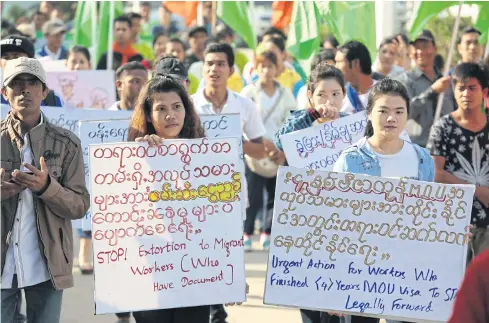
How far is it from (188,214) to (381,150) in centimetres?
104

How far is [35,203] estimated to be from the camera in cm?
511

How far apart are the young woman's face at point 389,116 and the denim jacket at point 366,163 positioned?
0.11 meters

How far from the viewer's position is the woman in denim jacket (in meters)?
5.53

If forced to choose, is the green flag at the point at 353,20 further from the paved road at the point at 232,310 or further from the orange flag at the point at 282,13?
the orange flag at the point at 282,13

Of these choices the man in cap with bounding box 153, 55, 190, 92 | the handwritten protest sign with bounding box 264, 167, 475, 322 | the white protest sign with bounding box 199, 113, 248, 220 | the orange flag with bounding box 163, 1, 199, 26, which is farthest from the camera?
the orange flag with bounding box 163, 1, 199, 26

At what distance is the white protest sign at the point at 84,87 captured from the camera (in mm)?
9906

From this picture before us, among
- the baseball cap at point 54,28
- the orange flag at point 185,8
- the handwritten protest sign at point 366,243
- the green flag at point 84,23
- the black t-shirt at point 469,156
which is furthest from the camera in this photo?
the orange flag at point 185,8

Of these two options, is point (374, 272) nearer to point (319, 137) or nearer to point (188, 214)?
point (188, 214)

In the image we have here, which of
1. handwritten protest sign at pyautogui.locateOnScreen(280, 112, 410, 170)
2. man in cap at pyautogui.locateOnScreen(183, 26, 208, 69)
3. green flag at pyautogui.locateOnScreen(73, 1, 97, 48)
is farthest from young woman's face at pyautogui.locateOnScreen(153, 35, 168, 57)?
handwritten protest sign at pyautogui.locateOnScreen(280, 112, 410, 170)

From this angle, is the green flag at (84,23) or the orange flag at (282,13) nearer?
the green flag at (84,23)

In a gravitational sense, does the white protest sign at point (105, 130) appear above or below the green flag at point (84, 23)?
below

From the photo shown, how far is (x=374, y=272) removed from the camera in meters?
5.31

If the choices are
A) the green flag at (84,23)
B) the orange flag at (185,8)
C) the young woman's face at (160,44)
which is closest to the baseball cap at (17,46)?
the green flag at (84,23)

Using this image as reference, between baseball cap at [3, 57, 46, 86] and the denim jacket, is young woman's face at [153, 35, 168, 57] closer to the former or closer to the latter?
the denim jacket
